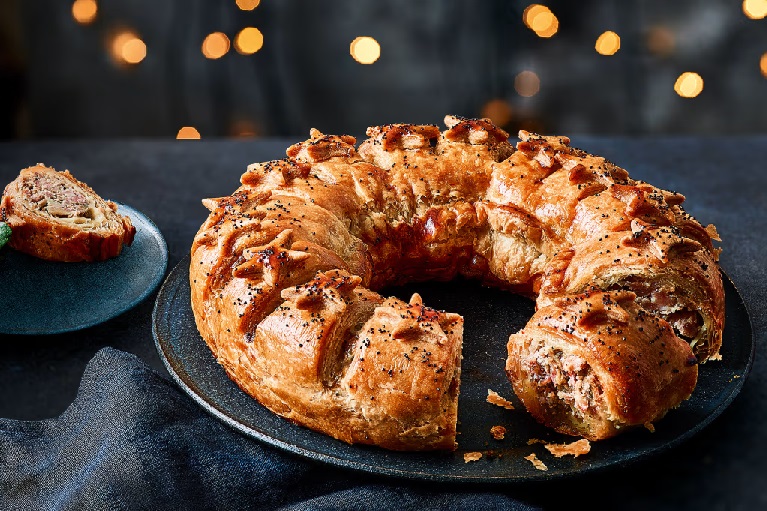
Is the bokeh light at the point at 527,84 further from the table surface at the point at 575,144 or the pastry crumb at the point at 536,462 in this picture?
the pastry crumb at the point at 536,462

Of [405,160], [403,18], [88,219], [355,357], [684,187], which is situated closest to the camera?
[355,357]

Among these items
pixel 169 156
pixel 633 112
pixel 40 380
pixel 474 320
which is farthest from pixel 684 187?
pixel 40 380

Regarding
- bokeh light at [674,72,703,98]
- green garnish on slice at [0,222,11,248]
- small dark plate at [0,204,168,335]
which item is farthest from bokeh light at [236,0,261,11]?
bokeh light at [674,72,703,98]

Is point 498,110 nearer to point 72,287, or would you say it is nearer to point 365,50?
point 365,50

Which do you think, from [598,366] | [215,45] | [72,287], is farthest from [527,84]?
[598,366]

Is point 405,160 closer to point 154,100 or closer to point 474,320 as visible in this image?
point 474,320

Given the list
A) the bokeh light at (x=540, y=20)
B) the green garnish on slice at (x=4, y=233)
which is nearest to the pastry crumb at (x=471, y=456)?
the green garnish on slice at (x=4, y=233)
